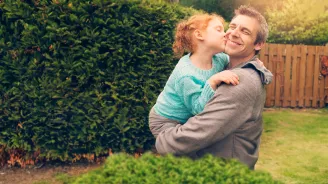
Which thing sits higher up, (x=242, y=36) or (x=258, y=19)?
(x=258, y=19)

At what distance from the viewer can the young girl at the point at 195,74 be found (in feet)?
Result: 8.65

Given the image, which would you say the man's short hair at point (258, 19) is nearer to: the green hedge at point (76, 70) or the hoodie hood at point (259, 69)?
the hoodie hood at point (259, 69)

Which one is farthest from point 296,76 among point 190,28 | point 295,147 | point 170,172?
point 170,172

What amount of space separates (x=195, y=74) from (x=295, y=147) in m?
5.24

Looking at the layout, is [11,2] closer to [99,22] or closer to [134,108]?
[99,22]

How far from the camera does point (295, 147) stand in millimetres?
7535

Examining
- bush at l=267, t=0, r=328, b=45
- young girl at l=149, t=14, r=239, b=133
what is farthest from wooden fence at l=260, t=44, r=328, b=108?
young girl at l=149, t=14, r=239, b=133

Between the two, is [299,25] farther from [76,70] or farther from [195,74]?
[195,74]

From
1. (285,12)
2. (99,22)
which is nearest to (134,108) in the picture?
(99,22)

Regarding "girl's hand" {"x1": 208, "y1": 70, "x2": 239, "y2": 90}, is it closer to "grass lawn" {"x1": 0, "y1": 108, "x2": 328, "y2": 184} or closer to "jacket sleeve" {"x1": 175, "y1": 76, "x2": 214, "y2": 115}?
"jacket sleeve" {"x1": 175, "y1": 76, "x2": 214, "y2": 115}

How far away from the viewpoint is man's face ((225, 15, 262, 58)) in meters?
2.79

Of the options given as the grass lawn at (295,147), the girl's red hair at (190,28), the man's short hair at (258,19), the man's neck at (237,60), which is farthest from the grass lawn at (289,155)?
the man's short hair at (258,19)

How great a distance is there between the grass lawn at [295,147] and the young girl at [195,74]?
10.7 feet

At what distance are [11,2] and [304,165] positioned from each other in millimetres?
4729
